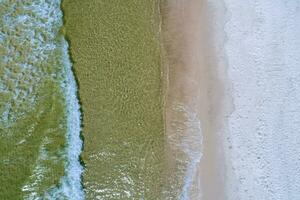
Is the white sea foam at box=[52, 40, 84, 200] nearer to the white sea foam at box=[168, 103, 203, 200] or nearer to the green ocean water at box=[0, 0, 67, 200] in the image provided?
the green ocean water at box=[0, 0, 67, 200]

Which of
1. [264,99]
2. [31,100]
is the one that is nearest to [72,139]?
[31,100]

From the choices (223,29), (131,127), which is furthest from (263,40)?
(131,127)

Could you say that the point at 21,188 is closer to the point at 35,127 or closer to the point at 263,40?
the point at 35,127

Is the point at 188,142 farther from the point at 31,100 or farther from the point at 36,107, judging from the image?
the point at 31,100

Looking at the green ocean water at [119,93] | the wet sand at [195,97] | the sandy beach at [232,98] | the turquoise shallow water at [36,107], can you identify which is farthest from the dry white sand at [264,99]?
the turquoise shallow water at [36,107]

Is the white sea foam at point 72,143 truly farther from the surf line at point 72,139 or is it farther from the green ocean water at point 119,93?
the green ocean water at point 119,93

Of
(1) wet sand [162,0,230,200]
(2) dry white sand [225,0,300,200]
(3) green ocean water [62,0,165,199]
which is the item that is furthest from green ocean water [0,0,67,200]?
(2) dry white sand [225,0,300,200]
